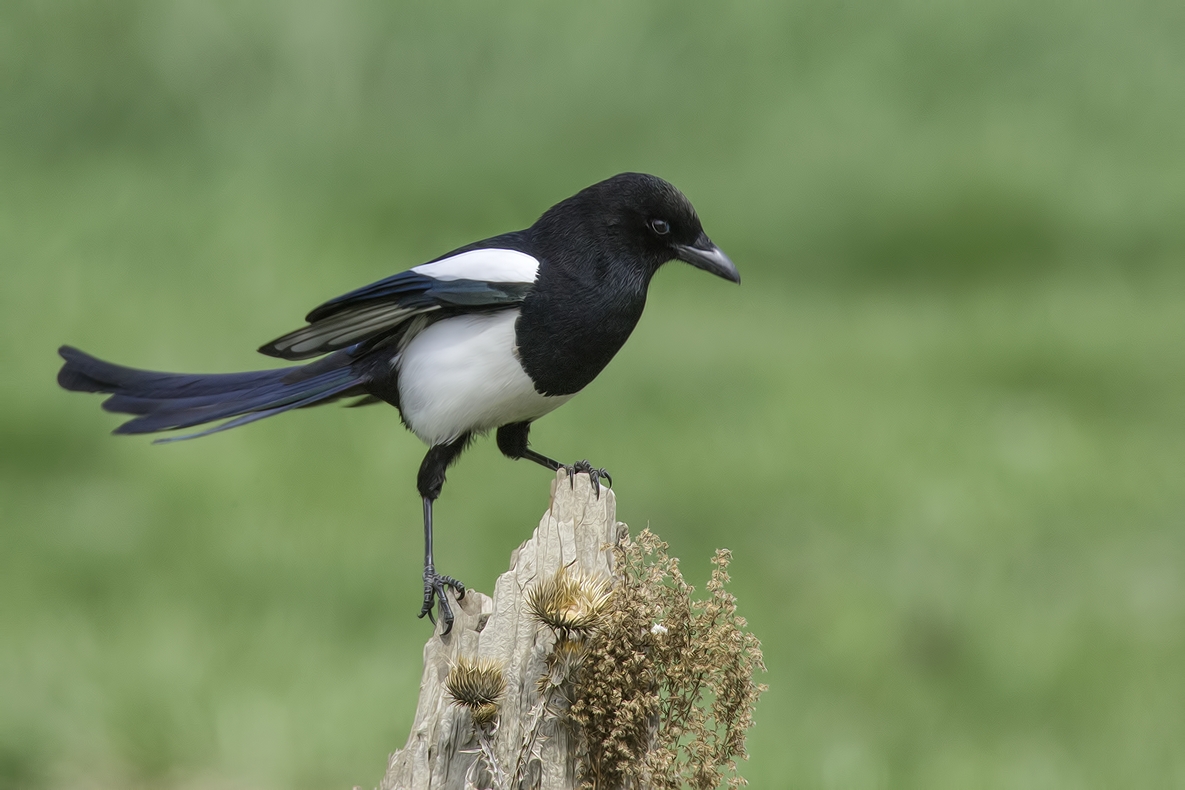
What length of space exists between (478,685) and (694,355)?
4.41 meters

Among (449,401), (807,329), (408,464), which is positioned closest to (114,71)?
(408,464)

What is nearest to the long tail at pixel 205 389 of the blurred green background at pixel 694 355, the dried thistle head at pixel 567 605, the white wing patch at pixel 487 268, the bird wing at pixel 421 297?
the bird wing at pixel 421 297

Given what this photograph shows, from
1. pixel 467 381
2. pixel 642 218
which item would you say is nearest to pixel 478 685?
pixel 467 381

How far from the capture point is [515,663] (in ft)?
8.64

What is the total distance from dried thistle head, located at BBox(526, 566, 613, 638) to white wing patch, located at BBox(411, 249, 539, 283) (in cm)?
86

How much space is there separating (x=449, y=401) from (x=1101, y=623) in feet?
11.8

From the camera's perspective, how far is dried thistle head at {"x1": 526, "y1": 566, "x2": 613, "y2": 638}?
98.2 inches

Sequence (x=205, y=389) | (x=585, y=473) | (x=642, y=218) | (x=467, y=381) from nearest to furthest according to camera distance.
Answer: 1. (x=585, y=473)
2. (x=467, y=381)
3. (x=642, y=218)
4. (x=205, y=389)

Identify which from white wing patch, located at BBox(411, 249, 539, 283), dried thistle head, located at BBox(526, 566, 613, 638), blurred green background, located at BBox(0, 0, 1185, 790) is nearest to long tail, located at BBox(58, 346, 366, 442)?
white wing patch, located at BBox(411, 249, 539, 283)

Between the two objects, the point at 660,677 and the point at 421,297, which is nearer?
the point at 660,677

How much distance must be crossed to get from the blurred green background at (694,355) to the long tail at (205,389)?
1.85 m

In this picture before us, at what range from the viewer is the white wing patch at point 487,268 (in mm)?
3062

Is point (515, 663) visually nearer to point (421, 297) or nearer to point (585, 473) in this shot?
point (585, 473)

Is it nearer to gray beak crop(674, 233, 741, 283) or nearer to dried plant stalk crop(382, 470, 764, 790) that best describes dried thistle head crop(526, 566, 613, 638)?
dried plant stalk crop(382, 470, 764, 790)
